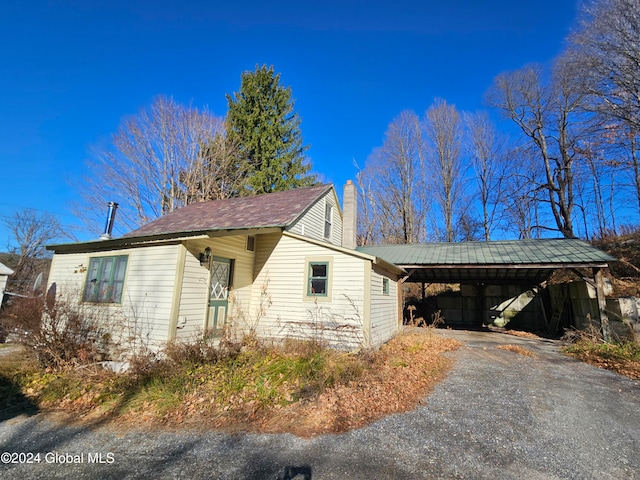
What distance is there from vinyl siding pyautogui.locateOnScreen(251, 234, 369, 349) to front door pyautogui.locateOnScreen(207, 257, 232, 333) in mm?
→ 989

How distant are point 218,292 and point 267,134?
53.6 ft

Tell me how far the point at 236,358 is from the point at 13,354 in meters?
5.74

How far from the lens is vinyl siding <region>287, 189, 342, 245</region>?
36.5 ft

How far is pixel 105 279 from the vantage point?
324 inches

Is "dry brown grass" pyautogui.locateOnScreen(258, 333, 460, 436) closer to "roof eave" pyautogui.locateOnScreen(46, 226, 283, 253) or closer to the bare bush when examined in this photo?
"roof eave" pyautogui.locateOnScreen(46, 226, 283, 253)

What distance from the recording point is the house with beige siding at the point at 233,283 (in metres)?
7.23

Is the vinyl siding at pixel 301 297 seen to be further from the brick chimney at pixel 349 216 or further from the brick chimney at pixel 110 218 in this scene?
the brick chimney at pixel 110 218

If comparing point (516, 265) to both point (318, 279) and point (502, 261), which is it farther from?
point (318, 279)

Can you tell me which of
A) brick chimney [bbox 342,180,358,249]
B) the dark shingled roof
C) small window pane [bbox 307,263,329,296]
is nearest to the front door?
the dark shingled roof

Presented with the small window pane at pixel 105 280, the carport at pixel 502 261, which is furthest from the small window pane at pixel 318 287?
the small window pane at pixel 105 280

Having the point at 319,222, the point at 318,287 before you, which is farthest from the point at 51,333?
the point at 319,222

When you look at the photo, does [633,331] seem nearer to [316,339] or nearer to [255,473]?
[316,339]

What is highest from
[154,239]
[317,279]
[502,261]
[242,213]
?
[242,213]

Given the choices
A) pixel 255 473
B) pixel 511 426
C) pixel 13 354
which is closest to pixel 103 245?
pixel 13 354
